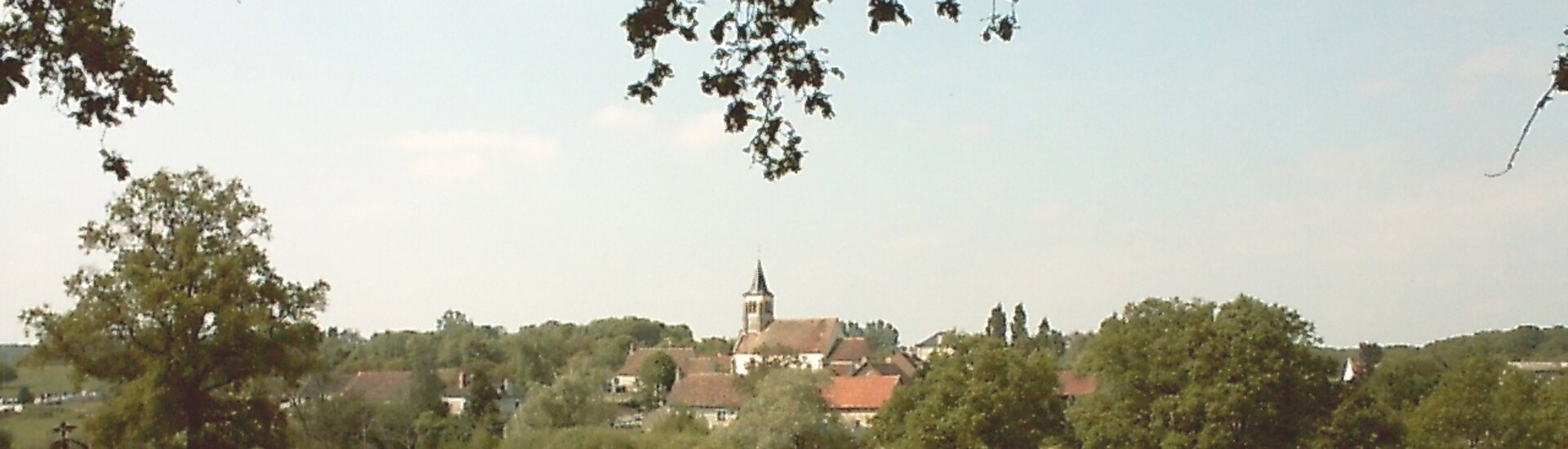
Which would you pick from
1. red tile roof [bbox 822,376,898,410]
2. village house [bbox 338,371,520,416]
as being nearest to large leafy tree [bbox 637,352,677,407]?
village house [bbox 338,371,520,416]

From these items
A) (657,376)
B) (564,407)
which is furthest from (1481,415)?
(657,376)

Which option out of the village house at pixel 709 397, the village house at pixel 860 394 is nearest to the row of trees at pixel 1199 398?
the village house at pixel 860 394

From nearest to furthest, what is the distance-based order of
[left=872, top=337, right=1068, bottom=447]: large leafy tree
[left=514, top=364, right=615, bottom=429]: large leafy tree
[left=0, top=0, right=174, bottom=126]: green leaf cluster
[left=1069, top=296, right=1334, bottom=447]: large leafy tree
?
[left=0, top=0, right=174, bottom=126]: green leaf cluster < [left=1069, top=296, right=1334, bottom=447]: large leafy tree < [left=872, top=337, right=1068, bottom=447]: large leafy tree < [left=514, top=364, right=615, bottom=429]: large leafy tree

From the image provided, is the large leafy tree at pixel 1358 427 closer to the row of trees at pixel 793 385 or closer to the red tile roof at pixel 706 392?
the row of trees at pixel 793 385

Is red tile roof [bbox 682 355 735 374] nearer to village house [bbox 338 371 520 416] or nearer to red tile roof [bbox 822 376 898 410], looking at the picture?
village house [bbox 338 371 520 416]

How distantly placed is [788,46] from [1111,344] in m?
29.1

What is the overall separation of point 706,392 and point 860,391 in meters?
11.7

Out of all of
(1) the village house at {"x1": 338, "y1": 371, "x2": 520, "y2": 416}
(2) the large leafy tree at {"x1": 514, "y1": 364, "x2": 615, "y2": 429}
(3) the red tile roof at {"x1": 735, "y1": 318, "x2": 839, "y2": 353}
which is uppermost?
(3) the red tile roof at {"x1": 735, "y1": 318, "x2": 839, "y2": 353}

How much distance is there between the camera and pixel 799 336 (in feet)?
342

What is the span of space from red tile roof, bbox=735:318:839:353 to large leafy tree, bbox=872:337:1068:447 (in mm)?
63932

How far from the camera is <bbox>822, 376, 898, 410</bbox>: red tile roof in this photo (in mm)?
63812

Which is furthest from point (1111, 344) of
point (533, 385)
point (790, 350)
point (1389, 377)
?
point (790, 350)

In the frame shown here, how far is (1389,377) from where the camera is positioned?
54.4 m

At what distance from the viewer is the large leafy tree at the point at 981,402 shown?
33.8 m
